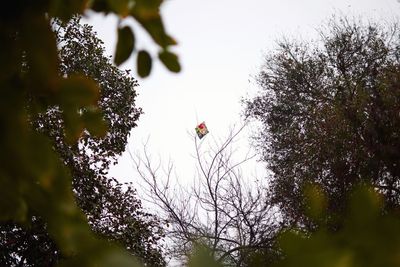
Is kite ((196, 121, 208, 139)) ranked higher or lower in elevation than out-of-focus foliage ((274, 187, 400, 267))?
higher

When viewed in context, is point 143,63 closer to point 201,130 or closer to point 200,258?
point 200,258

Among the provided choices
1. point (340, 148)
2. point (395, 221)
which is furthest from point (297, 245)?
point (340, 148)

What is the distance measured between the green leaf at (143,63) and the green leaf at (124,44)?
0.16 ft

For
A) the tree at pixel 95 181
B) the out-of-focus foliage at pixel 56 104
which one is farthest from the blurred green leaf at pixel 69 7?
the tree at pixel 95 181

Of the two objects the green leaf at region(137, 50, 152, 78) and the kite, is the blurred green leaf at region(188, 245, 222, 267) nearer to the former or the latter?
the green leaf at region(137, 50, 152, 78)

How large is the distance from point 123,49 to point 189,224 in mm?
10456

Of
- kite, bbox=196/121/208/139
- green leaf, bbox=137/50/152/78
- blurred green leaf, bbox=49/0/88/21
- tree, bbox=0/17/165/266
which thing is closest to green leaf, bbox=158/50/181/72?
green leaf, bbox=137/50/152/78

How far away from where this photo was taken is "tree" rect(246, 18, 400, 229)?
8852mm

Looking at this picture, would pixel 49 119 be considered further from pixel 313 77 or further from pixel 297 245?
pixel 313 77

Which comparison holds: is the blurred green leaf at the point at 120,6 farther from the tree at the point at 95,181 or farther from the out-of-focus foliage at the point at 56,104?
the tree at the point at 95,181

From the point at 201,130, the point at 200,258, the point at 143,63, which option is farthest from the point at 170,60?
the point at 201,130

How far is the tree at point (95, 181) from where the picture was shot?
331 inches

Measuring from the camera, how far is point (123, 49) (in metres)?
0.76

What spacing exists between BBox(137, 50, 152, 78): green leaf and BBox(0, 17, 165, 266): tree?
668cm
